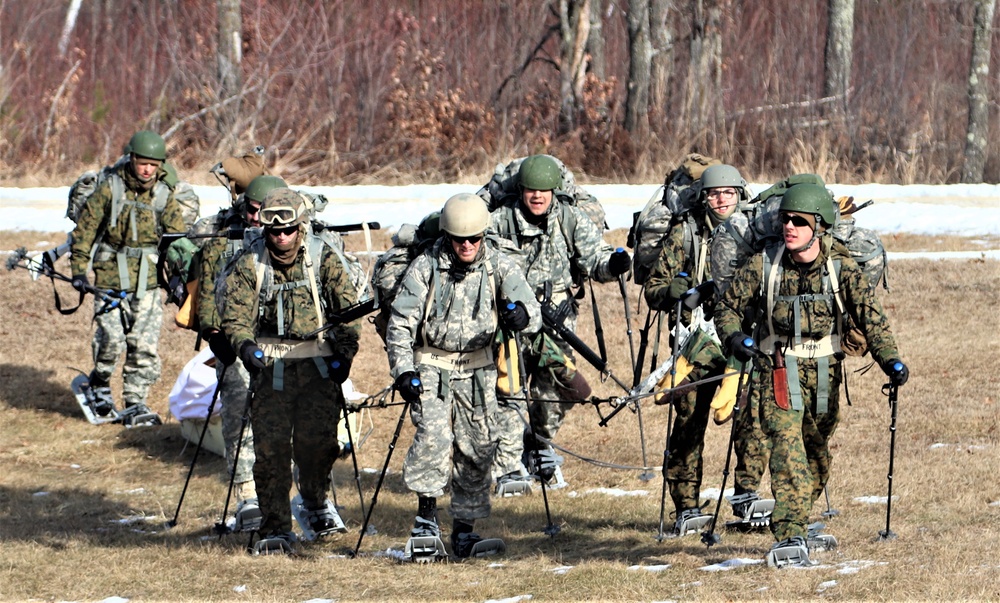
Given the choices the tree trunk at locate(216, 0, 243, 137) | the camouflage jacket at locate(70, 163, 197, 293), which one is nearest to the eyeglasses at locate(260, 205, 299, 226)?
the camouflage jacket at locate(70, 163, 197, 293)

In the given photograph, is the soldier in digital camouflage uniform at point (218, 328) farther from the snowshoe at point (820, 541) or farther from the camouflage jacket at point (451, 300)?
the snowshoe at point (820, 541)

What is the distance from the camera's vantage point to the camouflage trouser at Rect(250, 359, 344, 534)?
8648 mm

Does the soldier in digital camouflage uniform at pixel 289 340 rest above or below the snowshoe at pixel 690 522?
above

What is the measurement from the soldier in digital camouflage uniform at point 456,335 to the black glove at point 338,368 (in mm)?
525

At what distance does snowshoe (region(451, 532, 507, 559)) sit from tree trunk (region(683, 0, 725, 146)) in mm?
16017

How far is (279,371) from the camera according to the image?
28.2 feet

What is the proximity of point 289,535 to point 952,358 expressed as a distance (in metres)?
7.75

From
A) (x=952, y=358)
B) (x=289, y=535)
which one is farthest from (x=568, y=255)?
(x=952, y=358)

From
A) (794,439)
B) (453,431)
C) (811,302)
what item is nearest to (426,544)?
(453,431)

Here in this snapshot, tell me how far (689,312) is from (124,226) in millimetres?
5409

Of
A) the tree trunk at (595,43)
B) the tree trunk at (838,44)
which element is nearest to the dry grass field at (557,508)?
the tree trunk at (838,44)

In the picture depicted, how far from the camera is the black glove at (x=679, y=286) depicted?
9.20m

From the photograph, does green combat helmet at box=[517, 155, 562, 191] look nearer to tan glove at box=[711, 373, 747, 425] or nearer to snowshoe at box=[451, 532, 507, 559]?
tan glove at box=[711, 373, 747, 425]

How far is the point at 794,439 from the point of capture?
7.86m
